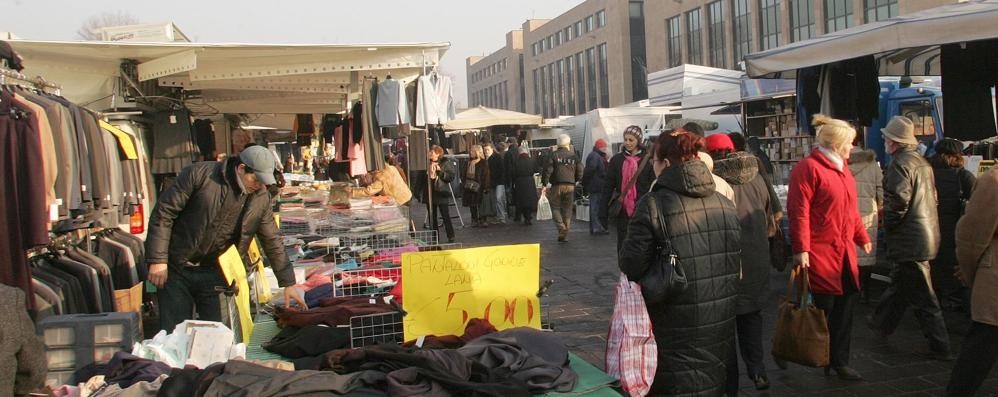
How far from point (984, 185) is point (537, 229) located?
11.0 metres

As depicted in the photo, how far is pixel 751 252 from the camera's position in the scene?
14.7 feet

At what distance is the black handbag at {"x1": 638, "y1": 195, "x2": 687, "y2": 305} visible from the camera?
136 inches

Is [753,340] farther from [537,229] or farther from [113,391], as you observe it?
[537,229]

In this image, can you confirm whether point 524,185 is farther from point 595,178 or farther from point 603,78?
point 603,78

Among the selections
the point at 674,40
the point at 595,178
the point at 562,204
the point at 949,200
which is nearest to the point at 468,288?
the point at 949,200

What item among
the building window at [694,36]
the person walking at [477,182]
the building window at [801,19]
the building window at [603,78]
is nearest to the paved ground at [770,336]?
the person walking at [477,182]

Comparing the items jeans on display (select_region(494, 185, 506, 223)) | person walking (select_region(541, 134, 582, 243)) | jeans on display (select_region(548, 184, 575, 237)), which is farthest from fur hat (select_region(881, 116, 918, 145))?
jeans on display (select_region(494, 185, 506, 223))

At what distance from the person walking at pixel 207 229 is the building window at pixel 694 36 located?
47751mm

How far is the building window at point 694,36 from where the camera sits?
49.5 meters

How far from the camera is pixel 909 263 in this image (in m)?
5.47

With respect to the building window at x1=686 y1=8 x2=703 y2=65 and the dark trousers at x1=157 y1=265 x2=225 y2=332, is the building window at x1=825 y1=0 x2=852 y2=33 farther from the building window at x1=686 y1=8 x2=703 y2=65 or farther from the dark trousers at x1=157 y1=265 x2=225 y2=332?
the dark trousers at x1=157 y1=265 x2=225 y2=332

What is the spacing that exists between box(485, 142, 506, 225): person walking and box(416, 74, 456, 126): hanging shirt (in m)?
6.95

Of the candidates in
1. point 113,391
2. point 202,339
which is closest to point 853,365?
point 202,339

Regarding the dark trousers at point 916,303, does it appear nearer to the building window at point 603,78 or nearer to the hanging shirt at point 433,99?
the hanging shirt at point 433,99
